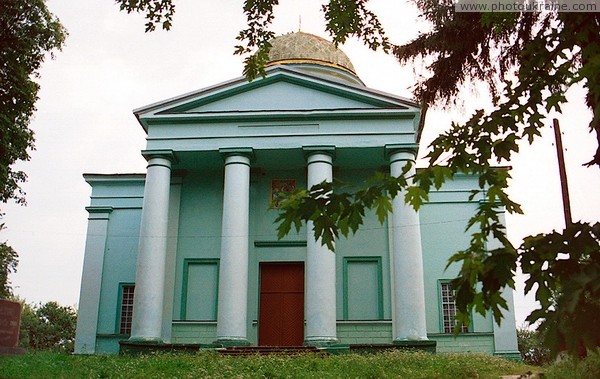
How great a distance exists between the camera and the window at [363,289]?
19.8 metres

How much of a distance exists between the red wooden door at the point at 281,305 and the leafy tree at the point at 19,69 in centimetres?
837

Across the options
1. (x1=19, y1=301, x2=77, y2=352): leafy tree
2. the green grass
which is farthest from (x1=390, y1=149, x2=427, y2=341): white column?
(x1=19, y1=301, x2=77, y2=352): leafy tree

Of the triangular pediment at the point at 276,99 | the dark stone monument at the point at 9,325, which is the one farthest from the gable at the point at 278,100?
the dark stone monument at the point at 9,325

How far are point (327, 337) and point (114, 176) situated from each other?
10.3 meters

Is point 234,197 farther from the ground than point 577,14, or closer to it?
farther from the ground

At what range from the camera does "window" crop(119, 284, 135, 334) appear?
69.7 feet

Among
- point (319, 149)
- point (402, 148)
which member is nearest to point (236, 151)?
point (319, 149)

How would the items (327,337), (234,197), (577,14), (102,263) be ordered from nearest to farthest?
(577,14) < (327,337) < (234,197) < (102,263)

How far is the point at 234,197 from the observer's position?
1883 cm

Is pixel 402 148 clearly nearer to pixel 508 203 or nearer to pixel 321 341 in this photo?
pixel 321 341

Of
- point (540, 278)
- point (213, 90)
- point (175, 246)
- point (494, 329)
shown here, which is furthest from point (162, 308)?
point (540, 278)

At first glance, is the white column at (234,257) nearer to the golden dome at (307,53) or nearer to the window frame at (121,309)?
the window frame at (121,309)

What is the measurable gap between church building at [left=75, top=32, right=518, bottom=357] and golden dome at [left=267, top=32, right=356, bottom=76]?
14.5 ft

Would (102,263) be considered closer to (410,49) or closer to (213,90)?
(213,90)
